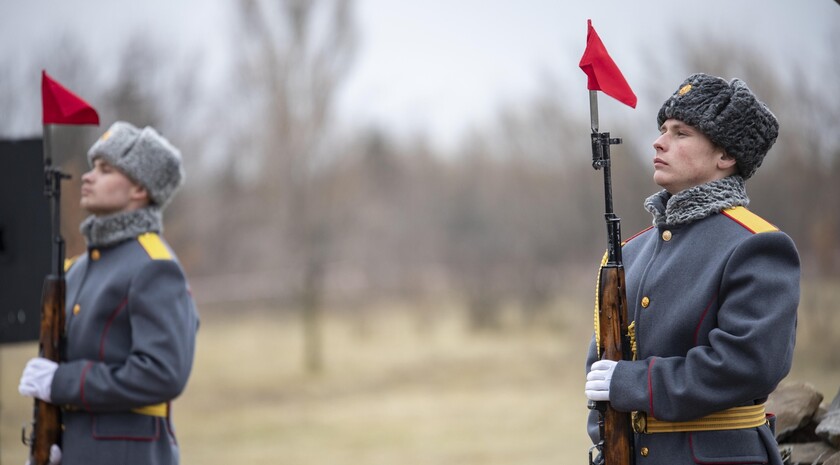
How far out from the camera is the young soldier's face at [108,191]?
3.40 meters

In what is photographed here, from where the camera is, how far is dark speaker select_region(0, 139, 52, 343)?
13.6 feet

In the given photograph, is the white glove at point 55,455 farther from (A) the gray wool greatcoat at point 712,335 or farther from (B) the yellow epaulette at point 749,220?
(B) the yellow epaulette at point 749,220

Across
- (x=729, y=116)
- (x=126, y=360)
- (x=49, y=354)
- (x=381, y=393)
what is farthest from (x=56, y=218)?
(x=381, y=393)

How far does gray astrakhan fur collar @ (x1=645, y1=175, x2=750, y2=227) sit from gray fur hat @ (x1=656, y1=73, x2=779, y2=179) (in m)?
0.06

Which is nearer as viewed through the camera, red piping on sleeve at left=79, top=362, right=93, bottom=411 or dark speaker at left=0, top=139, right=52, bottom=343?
red piping on sleeve at left=79, top=362, right=93, bottom=411

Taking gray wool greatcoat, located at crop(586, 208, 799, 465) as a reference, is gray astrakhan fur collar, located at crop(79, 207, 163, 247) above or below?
above

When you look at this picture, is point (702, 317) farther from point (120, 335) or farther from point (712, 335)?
point (120, 335)

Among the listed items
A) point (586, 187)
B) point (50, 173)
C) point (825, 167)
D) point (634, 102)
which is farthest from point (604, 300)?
point (586, 187)

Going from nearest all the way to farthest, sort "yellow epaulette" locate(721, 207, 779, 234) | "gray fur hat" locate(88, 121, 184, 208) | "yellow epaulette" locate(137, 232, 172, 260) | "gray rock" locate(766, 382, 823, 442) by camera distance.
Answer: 1. "yellow epaulette" locate(721, 207, 779, 234)
2. "yellow epaulette" locate(137, 232, 172, 260)
3. "gray fur hat" locate(88, 121, 184, 208)
4. "gray rock" locate(766, 382, 823, 442)

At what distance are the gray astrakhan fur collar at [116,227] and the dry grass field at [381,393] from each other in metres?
4.81

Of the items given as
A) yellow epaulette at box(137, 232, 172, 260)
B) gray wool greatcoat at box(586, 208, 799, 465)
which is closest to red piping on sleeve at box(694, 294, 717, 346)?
gray wool greatcoat at box(586, 208, 799, 465)

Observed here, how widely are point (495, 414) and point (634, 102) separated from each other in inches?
293

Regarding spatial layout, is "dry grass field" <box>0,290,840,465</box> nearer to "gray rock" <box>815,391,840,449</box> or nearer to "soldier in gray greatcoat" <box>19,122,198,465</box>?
"gray rock" <box>815,391,840,449</box>

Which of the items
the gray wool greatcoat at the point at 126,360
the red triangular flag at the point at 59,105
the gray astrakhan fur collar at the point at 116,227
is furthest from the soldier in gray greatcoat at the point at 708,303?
the red triangular flag at the point at 59,105
